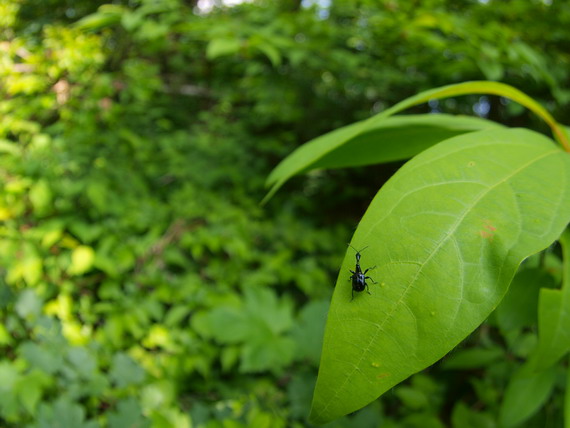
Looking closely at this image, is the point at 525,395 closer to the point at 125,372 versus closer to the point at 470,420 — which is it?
the point at 470,420

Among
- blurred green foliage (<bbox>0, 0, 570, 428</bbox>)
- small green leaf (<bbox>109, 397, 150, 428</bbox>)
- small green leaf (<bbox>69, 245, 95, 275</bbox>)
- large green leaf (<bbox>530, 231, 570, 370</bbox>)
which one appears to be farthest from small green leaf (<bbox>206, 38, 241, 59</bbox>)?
large green leaf (<bbox>530, 231, 570, 370</bbox>)

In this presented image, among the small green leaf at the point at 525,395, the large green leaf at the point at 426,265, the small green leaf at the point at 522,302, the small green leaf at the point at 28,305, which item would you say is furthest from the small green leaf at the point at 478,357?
the small green leaf at the point at 28,305

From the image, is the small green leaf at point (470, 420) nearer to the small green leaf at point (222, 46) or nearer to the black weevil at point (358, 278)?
the black weevil at point (358, 278)

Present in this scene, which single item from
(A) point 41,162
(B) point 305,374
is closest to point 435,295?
(B) point 305,374

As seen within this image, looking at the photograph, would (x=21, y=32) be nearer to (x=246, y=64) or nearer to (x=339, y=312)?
(x=246, y=64)

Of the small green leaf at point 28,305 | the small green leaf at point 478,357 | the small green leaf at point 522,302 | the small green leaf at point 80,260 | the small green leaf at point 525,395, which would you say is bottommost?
the small green leaf at point 80,260
